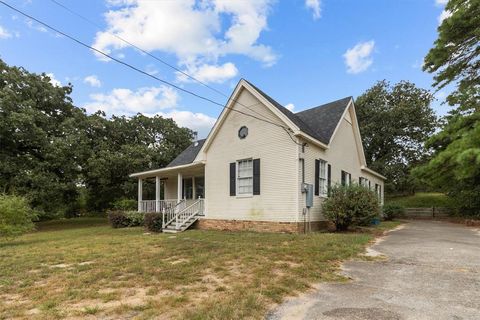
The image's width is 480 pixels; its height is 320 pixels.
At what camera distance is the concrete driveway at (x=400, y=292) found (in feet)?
12.4

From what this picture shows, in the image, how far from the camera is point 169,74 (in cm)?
970

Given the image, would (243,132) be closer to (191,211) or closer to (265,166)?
(265,166)

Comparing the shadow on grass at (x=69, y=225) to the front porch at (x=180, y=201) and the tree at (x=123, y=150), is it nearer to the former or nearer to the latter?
the tree at (x=123, y=150)

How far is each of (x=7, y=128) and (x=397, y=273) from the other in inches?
873

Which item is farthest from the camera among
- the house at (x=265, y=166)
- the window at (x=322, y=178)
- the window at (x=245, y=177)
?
the window at (x=322, y=178)

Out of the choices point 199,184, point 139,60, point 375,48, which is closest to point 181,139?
A: point 199,184

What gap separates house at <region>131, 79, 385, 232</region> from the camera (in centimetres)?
1194

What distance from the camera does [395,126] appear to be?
29984mm

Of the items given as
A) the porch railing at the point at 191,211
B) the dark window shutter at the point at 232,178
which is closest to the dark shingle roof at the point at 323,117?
the dark window shutter at the point at 232,178

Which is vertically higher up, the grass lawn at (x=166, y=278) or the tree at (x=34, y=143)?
the tree at (x=34, y=143)

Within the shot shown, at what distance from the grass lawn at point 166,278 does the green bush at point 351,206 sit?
10.1ft

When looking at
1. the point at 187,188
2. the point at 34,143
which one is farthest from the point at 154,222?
the point at 34,143

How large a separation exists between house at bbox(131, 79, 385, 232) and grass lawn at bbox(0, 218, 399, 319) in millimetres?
3379

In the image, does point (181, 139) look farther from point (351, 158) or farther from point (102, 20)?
point (102, 20)
